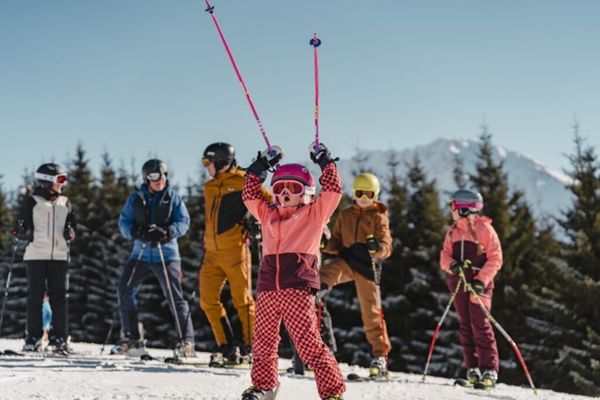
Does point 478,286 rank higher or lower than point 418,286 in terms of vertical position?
higher

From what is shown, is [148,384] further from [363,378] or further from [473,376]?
[473,376]

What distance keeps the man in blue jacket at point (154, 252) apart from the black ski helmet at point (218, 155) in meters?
0.92

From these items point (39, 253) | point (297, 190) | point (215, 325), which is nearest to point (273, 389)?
point (297, 190)

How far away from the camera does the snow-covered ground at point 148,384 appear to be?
16.1ft

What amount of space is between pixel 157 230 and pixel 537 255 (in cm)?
1943

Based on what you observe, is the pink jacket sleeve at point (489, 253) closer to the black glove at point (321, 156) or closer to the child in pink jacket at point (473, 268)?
the child in pink jacket at point (473, 268)

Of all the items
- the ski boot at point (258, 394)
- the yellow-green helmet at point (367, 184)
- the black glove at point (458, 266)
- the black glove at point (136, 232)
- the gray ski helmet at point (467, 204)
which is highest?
the yellow-green helmet at point (367, 184)

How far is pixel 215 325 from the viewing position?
25.0 feet

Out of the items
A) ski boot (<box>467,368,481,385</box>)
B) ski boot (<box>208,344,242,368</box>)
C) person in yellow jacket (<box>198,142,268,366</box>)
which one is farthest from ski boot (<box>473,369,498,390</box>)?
ski boot (<box>208,344,242,368</box>)

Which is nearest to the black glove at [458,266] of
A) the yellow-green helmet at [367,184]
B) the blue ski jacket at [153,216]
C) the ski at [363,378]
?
the yellow-green helmet at [367,184]

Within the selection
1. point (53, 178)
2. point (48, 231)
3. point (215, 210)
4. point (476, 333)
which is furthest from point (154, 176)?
point (476, 333)

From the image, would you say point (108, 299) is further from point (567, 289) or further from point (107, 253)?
point (567, 289)

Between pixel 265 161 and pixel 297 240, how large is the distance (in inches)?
31.7

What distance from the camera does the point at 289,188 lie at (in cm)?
502
